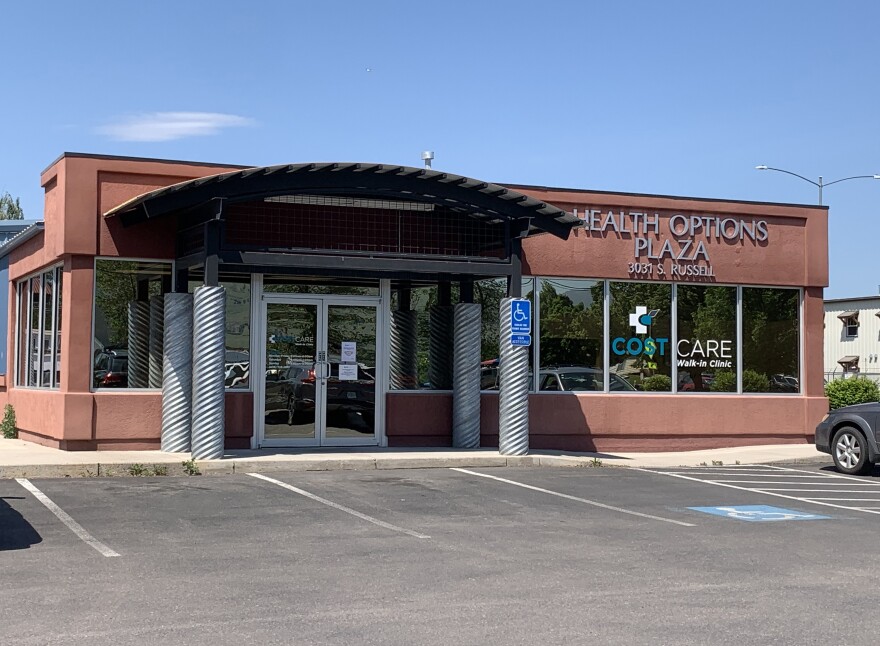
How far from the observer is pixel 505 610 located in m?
7.20

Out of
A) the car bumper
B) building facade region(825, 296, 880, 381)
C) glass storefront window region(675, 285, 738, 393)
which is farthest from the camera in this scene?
building facade region(825, 296, 880, 381)

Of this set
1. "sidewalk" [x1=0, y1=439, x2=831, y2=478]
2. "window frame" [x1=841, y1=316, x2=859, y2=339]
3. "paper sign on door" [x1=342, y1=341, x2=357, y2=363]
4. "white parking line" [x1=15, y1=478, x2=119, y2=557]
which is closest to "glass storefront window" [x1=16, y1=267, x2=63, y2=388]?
"sidewalk" [x1=0, y1=439, x2=831, y2=478]

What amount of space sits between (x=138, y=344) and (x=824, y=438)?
10.4m

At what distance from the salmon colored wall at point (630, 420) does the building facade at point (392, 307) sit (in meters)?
0.03

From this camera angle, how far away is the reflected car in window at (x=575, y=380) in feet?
62.3

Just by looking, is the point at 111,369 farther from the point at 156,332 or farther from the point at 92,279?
the point at 92,279

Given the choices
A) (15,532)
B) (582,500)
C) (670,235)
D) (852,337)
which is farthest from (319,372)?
(852,337)

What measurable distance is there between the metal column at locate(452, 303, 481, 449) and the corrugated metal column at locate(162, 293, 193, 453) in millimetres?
4111

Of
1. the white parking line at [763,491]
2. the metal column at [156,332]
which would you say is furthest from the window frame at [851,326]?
the metal column at [156,332]

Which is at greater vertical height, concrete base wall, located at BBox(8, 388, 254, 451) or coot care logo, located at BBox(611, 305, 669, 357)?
coot care logo, located at BBox(611, 305, 669, 357)

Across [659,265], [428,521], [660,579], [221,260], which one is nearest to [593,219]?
[659,265]

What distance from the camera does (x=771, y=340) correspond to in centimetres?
2047

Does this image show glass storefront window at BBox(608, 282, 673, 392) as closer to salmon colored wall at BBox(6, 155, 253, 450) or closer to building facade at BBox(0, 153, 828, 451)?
building facade at BBox(0, 153, 828, 451)

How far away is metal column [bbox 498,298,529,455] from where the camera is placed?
16922 mm
